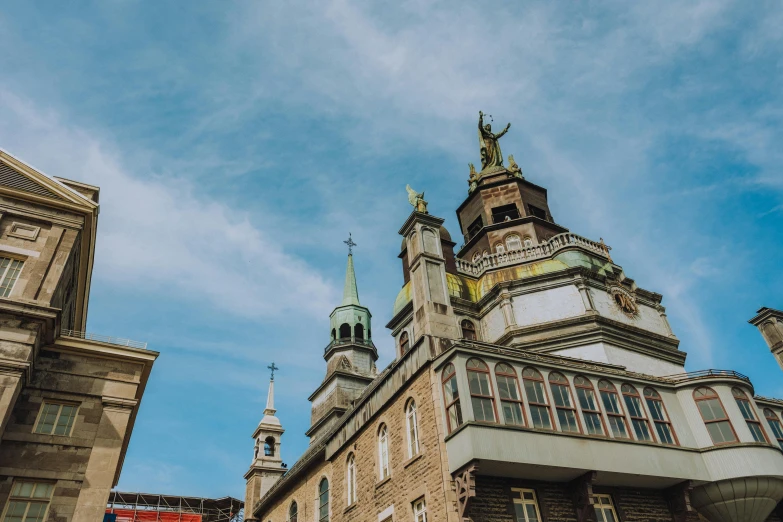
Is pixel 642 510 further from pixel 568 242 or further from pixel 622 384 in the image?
pixel 568 242

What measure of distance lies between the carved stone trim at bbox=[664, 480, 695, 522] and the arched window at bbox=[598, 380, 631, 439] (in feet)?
7.84

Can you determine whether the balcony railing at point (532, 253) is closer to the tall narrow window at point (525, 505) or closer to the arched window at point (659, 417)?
the arched window at point (659, 417)

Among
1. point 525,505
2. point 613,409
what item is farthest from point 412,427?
point 613,409

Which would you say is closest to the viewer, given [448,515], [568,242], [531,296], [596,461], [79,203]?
[448,515]

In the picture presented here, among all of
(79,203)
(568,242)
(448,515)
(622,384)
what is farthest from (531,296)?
(79,203)

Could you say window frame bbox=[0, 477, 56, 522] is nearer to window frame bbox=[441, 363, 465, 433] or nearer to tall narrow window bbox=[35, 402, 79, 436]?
tall narrow window bbox=[35, 402, 79, 436]

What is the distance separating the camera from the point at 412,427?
1953 centimetres

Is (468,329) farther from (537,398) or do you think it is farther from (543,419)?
(543,419)

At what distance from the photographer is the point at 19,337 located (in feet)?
64.4

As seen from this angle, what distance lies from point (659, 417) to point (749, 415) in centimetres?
343

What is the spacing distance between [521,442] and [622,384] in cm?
531

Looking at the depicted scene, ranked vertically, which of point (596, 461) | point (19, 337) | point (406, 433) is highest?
point (19, 337)

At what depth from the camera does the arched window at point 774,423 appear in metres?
22.4

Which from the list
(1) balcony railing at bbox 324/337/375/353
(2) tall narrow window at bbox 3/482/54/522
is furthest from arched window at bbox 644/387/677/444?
(1) balcony railing at bbox 324/337/375/353
